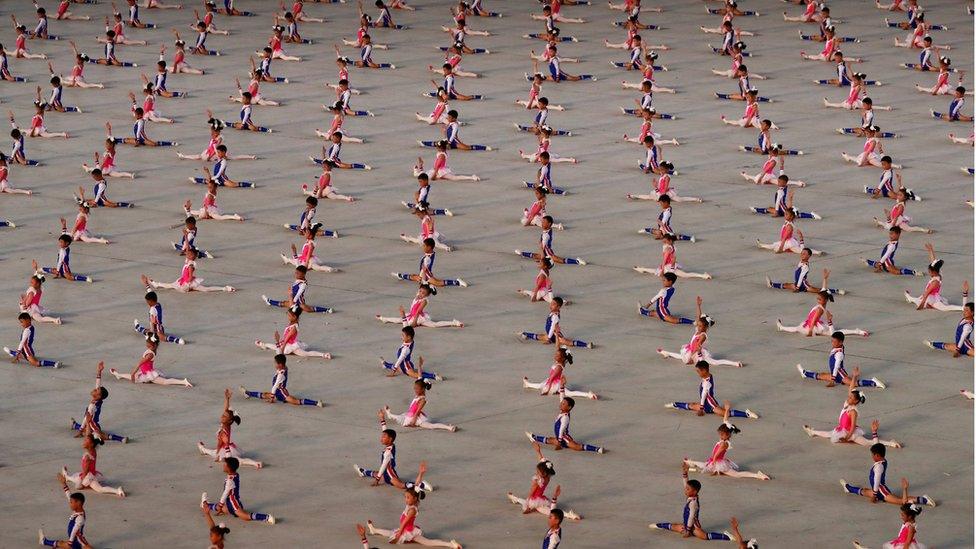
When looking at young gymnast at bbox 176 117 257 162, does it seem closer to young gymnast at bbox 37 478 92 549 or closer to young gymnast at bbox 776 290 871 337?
young gymnast at bbox 776 290 871 337

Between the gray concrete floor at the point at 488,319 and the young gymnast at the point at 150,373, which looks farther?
the young gymnast at the point at 150,373

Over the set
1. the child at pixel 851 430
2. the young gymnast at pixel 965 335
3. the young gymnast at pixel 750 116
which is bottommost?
the child at pixel 851 430

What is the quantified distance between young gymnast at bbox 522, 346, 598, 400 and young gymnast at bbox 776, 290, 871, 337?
4883 mm

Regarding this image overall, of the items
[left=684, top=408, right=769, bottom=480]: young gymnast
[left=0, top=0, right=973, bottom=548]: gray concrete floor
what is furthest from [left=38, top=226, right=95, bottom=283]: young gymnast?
[left=684, top=408, right=769, bottom=480]: young gymnast

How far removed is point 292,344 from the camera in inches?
1273

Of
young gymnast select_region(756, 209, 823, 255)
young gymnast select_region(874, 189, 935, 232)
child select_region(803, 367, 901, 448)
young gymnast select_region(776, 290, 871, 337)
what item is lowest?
child select_region(803, 367, 901, 448)

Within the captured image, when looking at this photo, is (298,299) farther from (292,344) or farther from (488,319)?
(488,319)

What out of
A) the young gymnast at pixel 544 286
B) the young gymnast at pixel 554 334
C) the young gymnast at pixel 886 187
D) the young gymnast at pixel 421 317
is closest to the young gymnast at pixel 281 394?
the young gymnast at pixel 421 317

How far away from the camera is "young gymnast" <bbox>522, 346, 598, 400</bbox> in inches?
1200

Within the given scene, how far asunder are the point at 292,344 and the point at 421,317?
270 cm

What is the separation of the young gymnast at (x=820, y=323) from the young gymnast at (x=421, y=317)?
233 inches

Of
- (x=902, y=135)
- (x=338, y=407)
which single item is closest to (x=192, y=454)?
(x=338, y=407)

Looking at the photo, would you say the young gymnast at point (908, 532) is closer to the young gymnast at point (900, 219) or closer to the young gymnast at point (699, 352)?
the young gymnast at point (699, 352)

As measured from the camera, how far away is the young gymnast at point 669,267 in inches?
1430
